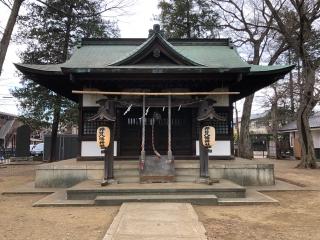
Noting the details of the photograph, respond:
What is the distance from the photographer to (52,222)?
7.57 meters

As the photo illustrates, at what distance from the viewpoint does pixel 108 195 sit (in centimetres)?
985

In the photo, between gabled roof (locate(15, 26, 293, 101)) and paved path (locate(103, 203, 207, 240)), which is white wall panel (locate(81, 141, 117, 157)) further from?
paved path (locate(103, 203, 207, 240))

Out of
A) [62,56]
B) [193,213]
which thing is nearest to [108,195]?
[193,213]

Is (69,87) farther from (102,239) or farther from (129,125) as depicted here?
(102,239)

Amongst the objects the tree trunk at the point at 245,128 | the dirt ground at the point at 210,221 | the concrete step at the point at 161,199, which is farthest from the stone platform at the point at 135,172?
the tree trunk at the point at 245,128

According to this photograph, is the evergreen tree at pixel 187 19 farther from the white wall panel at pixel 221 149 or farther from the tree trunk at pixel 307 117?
the white wall panel at pixel 221 149

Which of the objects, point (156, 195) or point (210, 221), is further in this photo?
point (156, 195)

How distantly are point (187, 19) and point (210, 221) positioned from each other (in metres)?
24.8

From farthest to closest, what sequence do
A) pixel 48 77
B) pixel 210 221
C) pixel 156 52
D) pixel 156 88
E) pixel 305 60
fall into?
pixel 305 60
pixel 156 88
pixel 48 77
pixel 156 52
pixel 210 221

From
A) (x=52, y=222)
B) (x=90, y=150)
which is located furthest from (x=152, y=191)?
(x=90, y=150)

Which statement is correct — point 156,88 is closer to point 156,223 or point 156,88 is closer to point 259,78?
point 259,78

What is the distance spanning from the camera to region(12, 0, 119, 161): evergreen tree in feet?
78.9

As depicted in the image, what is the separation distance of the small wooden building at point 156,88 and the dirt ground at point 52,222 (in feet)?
10.9

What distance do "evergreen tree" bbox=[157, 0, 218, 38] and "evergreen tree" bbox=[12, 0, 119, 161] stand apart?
25.6 ft
